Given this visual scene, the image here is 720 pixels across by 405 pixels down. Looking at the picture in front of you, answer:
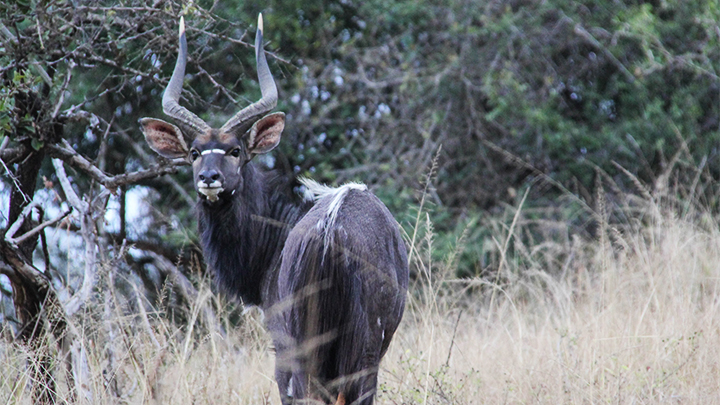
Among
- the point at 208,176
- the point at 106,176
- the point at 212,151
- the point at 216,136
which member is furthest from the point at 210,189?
the point at 106,176

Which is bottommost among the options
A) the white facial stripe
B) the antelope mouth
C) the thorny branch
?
the thorny branch

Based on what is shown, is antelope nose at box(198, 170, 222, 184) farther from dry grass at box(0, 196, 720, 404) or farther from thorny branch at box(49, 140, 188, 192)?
dry grass at box(0, 196, 720, 404)

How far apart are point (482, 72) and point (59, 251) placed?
629 cm

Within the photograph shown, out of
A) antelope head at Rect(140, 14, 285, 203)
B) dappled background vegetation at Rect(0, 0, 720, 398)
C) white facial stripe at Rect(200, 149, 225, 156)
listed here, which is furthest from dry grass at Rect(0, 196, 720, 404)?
dappled background vegetation at Rect(0, 0, 720, 398)

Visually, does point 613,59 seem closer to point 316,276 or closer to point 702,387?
point 702,387

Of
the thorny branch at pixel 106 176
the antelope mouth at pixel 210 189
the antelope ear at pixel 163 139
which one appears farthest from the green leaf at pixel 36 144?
the antelope mouth at pixel 210 189

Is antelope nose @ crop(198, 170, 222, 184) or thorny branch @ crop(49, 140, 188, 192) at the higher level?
antelope nose @ crop(198, 170, 222, 184)

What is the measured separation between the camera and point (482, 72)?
11.1m

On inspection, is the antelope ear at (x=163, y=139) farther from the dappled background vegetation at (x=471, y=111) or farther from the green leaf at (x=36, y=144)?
the dappled background vegetation at (x=471, y=111)

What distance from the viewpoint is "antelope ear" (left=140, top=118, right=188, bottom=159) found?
607cm

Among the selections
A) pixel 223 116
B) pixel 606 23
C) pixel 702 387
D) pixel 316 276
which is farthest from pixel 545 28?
pixel 316 276

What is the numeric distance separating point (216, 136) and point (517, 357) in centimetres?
298

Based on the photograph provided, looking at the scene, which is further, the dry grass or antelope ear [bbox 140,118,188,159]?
antelope ear [bbox 140,118,188,159]

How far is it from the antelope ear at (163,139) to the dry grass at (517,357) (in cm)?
120
